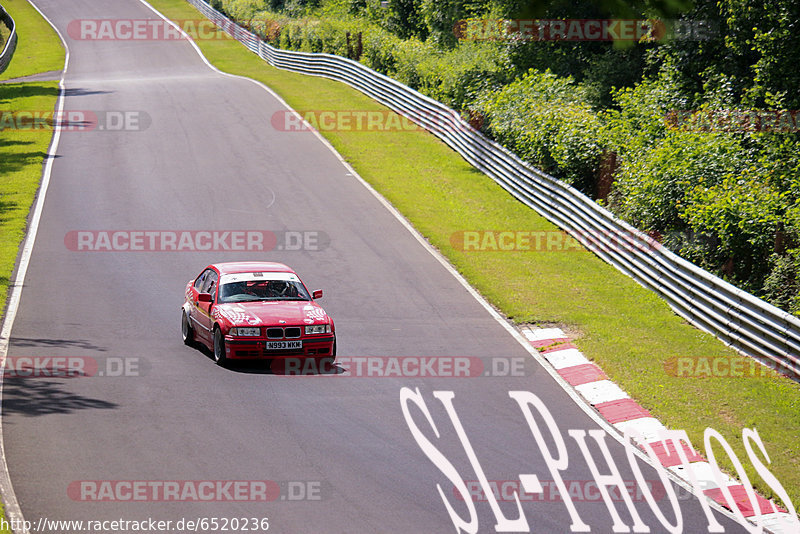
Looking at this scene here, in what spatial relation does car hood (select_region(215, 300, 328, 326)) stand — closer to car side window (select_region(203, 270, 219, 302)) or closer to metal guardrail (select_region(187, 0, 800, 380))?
car side window (select_region(203, 270, 219, 302))

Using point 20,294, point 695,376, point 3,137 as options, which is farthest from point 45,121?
point 695,376

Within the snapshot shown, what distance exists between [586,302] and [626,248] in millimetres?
2719

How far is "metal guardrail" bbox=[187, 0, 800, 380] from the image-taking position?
15430 mm

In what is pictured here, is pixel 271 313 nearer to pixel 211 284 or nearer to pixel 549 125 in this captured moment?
pixel 211 284

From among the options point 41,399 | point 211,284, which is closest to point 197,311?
point 211,284

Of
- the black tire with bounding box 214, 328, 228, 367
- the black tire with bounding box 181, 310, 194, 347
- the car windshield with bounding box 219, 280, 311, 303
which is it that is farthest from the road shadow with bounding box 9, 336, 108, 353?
the car windshield with bounding box 219, 280, 311, 303

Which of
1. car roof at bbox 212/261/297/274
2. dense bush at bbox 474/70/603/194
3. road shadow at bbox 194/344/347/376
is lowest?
road shadow at bbox 194/344/347/376

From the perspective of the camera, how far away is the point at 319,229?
23422 millimetres

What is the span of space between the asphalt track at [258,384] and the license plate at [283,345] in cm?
55

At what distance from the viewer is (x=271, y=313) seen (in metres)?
14.2

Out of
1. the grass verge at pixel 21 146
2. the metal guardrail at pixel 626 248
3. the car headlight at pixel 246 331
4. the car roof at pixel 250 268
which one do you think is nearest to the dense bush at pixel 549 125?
the metal guardrail at pixel 626 248

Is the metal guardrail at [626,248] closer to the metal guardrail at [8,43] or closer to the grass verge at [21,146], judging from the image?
the grass verge at [21,146]

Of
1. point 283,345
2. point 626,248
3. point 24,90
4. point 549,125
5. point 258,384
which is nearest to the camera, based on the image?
point 258,384

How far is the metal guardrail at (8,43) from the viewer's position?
54475 mm
